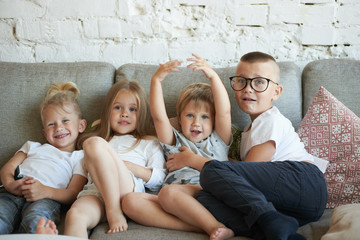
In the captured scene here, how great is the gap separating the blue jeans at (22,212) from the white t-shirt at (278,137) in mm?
883

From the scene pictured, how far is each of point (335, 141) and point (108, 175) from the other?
102 cm

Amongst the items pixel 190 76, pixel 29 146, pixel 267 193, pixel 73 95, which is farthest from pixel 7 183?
pixel 267 193

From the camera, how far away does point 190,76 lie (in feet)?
6.63

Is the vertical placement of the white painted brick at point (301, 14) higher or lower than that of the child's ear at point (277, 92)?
higher

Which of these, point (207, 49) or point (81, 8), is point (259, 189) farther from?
point (81, 8)

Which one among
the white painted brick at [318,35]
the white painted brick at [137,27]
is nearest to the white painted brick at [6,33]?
the white painted brick at [137,27]

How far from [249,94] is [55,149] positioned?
99 cm

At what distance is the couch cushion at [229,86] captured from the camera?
6.36 ft

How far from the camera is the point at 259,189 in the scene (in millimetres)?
1456

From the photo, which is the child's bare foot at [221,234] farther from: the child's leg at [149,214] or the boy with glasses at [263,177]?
the child's leg at [149,214]

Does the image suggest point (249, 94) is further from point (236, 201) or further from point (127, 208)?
point (127, 208)

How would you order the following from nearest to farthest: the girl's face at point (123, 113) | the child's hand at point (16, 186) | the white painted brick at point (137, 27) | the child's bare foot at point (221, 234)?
the child's bare foot at point (221, 234) < the child's hand at point (16, 186) < the girl's face at point (123, 113) < the white painted brick at point (137, 27)

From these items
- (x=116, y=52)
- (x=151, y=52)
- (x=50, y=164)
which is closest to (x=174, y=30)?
(x=151, y=52)

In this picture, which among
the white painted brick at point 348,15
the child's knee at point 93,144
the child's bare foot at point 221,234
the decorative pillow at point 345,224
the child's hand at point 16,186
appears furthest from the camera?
the white painted brick at point 348,15
